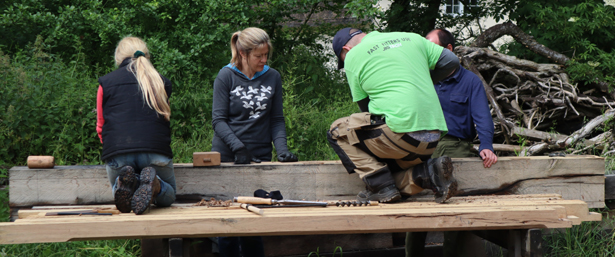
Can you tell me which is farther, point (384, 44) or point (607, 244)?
point (607, 244)

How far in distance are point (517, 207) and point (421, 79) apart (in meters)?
0.93

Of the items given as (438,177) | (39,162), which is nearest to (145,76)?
(39,162)

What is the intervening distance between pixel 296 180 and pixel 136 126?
48.9 inches

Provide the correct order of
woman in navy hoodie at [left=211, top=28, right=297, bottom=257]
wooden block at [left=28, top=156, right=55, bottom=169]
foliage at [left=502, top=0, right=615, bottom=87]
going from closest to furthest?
wooden block at [left=28, top=156, right=55, bottom=169] < woman in navy hoodie at [left=211, top=28, right=297, bottom=257] < foliage at [left=502, top=0, right=615, bottom=87]

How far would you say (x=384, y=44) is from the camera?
3125 mm

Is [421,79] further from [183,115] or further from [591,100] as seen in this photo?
[591,100]

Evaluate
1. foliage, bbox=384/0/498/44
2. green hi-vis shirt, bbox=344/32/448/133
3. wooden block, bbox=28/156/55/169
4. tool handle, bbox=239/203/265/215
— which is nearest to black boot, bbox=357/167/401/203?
green hi-vis shirt, bbox=344/32/448/133

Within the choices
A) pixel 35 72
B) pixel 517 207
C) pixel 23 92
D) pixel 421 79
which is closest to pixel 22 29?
pixel 35 72

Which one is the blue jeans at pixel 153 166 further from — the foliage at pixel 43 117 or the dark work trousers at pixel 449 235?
the foliage at pixel 43 117

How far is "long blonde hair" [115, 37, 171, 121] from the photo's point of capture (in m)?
3.01

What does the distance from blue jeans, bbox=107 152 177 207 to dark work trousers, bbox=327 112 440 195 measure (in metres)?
1.06

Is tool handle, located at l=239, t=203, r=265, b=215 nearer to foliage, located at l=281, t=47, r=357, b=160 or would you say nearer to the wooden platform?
the wooden platform

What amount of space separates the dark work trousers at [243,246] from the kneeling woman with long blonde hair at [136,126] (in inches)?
24.0

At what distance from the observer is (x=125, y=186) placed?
9.32ft
